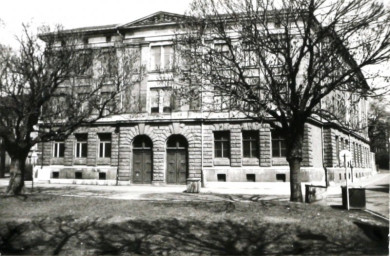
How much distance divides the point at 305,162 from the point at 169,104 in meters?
11.9

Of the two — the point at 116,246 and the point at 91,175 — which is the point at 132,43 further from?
the point at 116,246

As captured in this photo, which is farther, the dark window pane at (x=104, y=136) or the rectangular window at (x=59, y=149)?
the rectangular window at (x=59, y=149)

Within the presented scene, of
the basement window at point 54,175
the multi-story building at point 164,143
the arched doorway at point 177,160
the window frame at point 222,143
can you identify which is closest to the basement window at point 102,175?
the multi-story building at point 164,143

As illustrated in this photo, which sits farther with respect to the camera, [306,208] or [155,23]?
[155,23]

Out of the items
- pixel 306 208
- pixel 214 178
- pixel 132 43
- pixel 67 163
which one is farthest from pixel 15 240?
pixel 132 43

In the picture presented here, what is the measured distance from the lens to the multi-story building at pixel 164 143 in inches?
1027

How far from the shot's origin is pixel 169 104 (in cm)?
2817

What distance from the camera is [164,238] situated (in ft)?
34.3

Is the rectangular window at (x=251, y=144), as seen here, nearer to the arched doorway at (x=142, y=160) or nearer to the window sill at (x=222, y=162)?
the window sill at (x=222, y=162)

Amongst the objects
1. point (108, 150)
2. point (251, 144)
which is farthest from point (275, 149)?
point (108, 150)

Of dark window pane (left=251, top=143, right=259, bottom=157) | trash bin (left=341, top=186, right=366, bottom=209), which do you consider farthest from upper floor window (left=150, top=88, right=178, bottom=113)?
trash bin (left=341, top=186, right=366, bottom=209)

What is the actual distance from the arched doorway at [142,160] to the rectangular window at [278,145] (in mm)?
10129

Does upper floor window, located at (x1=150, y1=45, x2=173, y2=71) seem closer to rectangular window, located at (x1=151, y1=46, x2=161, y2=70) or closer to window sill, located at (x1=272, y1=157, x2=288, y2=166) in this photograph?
rectangular window, located at (x1=151, y1=46, x2=161, y2=70)

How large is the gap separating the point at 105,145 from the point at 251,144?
12.7 meters
